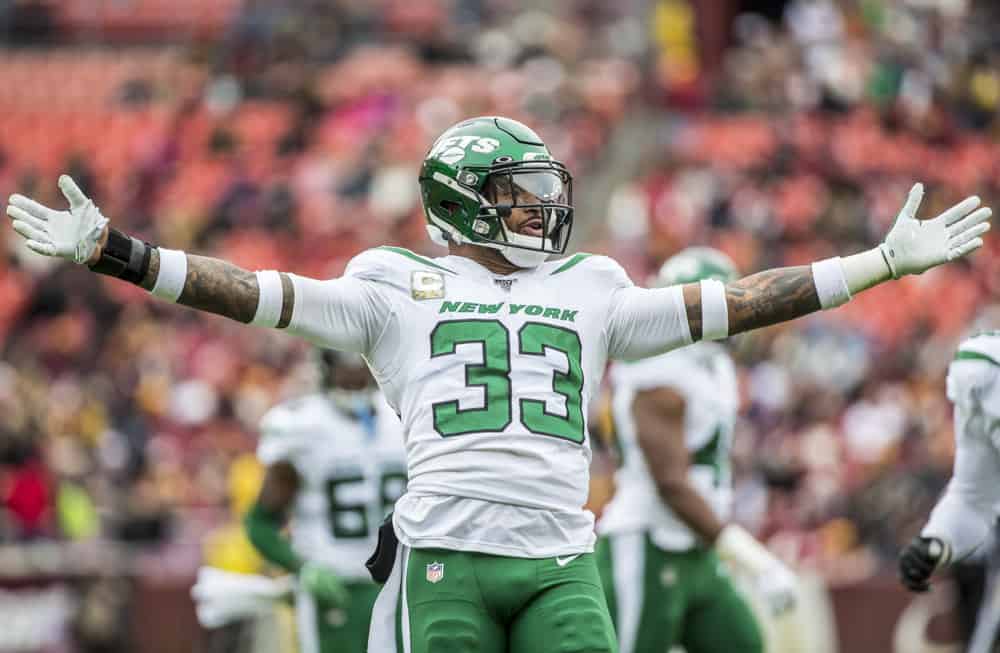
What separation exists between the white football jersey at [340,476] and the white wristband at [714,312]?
234 centimetres

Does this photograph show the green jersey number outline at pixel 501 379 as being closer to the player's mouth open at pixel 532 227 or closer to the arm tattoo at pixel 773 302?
the player's mouth open at pixel 532 227

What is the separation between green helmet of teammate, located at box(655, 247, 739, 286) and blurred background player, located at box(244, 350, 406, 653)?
1.16m

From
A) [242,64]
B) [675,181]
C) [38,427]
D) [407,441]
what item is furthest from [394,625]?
[242,64]

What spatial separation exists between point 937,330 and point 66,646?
6716mm

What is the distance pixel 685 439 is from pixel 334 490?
1.33m

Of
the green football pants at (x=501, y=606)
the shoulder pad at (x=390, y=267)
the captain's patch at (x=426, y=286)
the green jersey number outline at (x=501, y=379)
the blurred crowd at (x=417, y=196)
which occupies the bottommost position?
the green football pants at (x=501, y=606)

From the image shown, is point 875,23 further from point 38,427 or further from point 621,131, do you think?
point 38,427

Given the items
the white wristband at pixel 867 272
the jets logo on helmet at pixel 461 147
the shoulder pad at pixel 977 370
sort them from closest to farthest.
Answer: the white wristband at pixel 867 272 < the jets logo on helmet at pixel 461 147 < the shoulder pad at pixel 977 370

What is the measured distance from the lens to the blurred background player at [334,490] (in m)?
7.00

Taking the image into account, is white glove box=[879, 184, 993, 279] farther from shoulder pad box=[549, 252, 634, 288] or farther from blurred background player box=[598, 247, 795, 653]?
blurred background player box=[598, 247, 795, 653]

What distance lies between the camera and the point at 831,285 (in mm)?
4922

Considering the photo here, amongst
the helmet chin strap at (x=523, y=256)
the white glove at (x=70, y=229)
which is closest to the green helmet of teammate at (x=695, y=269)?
the helmet chin strap at (x=523, y=256)

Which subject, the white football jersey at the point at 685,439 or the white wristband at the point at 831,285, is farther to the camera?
the white football jersey at the point at 685,439

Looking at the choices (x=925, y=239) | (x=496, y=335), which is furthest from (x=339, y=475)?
(x=925, y=239)
